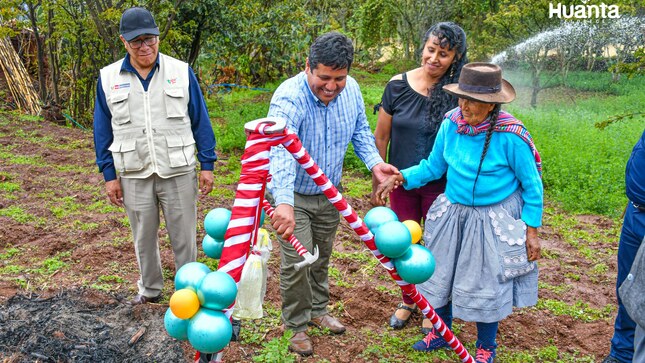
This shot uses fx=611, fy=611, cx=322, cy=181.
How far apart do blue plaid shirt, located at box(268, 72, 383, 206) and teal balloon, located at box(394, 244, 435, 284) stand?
0.63 m

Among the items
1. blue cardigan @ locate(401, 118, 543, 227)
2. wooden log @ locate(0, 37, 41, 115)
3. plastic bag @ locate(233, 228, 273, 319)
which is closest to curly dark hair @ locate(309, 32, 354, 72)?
blue cardigan @ locate(401, 118, 543, 227)

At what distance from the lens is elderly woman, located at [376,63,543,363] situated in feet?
10.1

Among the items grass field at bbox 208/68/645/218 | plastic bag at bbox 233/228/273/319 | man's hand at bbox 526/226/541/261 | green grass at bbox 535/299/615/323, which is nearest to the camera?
plastic bag at bbox 233/228/273/319

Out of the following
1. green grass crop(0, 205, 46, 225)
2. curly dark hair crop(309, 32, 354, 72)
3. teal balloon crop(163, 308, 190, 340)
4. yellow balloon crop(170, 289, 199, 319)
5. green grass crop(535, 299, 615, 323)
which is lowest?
green grass crop(535, 299, 615, 323)

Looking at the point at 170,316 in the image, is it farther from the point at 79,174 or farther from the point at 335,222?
the point at 79,174

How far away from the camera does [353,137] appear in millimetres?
3604

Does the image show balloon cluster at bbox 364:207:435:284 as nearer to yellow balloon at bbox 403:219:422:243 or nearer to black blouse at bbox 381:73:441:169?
yellow balloon at bbox 403:219:422:243

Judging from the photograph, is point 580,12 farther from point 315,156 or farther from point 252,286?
point 252,286

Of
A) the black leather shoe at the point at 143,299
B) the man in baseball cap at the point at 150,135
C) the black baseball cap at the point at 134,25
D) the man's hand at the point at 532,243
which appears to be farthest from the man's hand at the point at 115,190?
the man's hand at the point at 532,243

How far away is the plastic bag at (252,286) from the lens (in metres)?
2.62

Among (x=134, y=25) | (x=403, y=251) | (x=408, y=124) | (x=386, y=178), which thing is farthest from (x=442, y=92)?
(x=134, y=25)

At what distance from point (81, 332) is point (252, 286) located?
1.47m

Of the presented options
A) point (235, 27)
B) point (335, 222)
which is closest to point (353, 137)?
point (335, 222)

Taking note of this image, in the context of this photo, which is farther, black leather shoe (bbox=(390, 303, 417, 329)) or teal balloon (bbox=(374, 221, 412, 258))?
black leather shoe (bbox=(390, 303, 417, 329))
